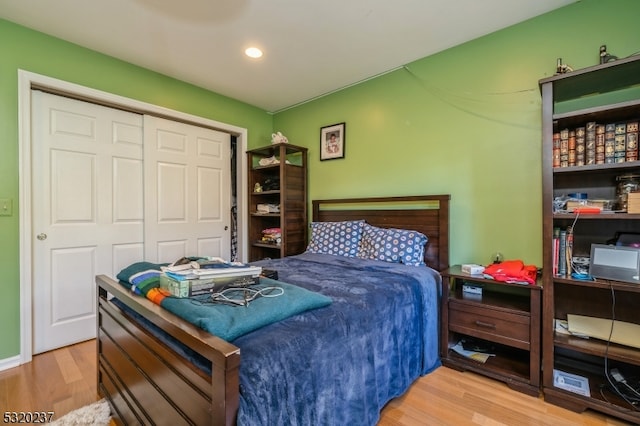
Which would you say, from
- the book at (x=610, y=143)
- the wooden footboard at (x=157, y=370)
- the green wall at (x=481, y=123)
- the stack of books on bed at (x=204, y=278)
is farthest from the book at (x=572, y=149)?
the wooden footboard at (x=157, y=370)

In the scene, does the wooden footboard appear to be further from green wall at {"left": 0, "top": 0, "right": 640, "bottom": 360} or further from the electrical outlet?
green wall at {"left": 0, "top": 0, "right": 640, "bottom": 360}

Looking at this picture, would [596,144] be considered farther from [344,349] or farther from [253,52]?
[253,52]

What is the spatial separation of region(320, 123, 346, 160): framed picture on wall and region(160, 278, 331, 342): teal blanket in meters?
2.22

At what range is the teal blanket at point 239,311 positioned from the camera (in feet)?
3.26

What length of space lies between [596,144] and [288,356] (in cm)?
199

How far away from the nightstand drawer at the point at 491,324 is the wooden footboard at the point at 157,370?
1725 millimetres

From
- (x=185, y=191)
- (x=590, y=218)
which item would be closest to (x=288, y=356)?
(x=590, y=218)

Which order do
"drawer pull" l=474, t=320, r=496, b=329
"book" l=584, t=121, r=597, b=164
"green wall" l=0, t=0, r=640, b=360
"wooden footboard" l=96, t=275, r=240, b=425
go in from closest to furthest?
"wooden footboard" l=96, t=275, r=240, b=425
"book" l=584, t=121, r=597, b=164
"drawer pull" l=474, t=320, r=496, b=329
"green wall" l=0, t=0, r=640, b=360

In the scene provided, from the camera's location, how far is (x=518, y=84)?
84.8 inches

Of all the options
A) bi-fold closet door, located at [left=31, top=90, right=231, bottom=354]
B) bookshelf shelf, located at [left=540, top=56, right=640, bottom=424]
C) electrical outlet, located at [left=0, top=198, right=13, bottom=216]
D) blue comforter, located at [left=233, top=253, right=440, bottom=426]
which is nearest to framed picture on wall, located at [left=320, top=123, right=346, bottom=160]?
bi-fold closet door, located at [left=31, top=90, right=231, bottom=354]

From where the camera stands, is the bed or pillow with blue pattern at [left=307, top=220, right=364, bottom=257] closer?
the bed

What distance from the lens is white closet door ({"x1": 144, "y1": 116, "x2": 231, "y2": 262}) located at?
2.90 m

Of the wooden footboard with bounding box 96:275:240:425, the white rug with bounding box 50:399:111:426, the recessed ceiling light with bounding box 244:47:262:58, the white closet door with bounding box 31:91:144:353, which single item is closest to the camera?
the wooden footboard with bounding box 96:275:240:425

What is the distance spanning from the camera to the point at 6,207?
6.95 feet
